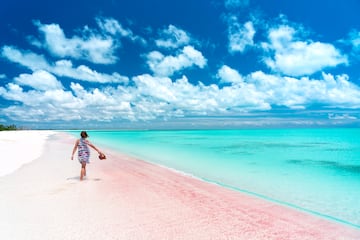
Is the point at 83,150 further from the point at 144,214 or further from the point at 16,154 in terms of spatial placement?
the point at 16,154

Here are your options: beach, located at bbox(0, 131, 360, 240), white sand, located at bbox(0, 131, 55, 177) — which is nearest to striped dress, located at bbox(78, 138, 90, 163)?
beach, located at bbox(0, 131, 360, 240)

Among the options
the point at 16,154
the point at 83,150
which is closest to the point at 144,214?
the point at 83,150

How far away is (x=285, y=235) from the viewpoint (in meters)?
4.99

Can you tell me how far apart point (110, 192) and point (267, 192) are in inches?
210

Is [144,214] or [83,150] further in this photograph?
[83,150]

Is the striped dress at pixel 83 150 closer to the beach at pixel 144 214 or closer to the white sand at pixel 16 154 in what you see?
the beach at pixel 144 214

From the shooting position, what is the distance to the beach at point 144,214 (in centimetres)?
493

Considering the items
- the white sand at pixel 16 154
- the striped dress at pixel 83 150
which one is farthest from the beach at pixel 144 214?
the white sand at pixel 16 154

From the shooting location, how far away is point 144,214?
594 cm

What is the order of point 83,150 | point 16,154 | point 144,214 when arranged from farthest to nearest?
point 16,154
point 83,150
point 144,214

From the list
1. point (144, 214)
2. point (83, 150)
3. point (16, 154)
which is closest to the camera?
point (144, 214)

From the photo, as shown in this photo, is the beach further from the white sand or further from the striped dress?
the white sand

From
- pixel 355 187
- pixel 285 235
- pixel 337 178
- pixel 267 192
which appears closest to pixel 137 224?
pixel 285 235

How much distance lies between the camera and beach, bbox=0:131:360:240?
493 centimetres
